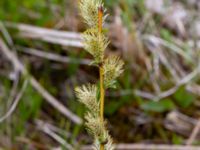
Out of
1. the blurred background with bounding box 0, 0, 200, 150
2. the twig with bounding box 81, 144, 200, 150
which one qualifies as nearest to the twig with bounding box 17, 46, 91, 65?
the blurred background with bounding box 0, 0, 200, 150

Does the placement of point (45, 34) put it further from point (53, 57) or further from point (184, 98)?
point (184, 98)

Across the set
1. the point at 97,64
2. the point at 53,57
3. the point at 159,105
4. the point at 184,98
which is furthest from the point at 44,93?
the point at 97,64

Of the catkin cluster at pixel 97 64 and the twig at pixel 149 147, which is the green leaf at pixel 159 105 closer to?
the twig at pixel 149 147

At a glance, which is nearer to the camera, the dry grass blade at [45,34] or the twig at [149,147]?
the twig at [149,147]

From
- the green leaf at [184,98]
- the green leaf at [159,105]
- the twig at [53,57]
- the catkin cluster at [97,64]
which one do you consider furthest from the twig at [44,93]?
the catkin cluster at [97,64]

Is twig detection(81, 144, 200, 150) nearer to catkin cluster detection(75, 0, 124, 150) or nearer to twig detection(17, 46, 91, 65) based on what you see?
twig detection(17, 46, 91, 65)

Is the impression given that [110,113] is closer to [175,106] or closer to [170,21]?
[175,106]
